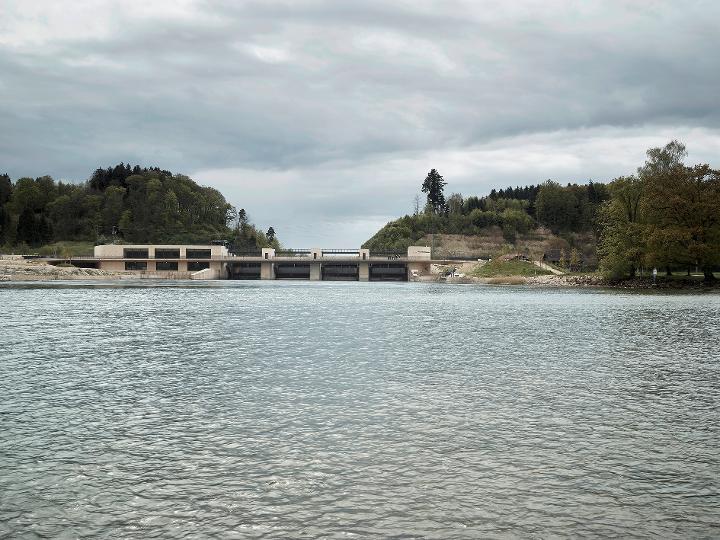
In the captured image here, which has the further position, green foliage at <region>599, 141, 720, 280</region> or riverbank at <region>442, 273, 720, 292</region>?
riverbank at <region>442, 273, 720, 292</region>

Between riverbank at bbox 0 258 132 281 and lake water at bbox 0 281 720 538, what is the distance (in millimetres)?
142669

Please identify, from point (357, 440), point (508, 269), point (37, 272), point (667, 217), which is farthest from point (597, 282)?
point (37, 272)

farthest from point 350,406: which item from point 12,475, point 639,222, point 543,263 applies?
point 543,263

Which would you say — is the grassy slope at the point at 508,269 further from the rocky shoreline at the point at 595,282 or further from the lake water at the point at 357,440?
the lake water at the point at 357,440

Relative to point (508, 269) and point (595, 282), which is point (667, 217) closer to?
point (595, 282)

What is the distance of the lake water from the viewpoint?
32.8ft

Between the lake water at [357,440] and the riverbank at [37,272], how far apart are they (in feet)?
468

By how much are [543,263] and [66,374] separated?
514ft

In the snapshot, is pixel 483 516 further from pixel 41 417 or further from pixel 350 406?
pixel 41 417

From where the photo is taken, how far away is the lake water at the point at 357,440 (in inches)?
393

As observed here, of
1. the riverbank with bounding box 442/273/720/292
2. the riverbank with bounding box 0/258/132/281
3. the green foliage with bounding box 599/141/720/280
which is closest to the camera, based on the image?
the green foliage with bounding box 599/141/720/280

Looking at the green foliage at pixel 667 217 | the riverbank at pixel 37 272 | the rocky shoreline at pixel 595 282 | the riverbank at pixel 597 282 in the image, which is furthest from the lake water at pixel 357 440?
the riverbank at pixel 37 272

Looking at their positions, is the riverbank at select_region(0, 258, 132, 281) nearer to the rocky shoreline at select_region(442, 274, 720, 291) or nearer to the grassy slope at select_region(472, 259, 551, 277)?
the rocky shoreline at select_region(442, 274, 720, 291)

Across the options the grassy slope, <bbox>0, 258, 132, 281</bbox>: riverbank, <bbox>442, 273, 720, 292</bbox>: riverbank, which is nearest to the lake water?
<bbox>442, 273, 720, 292</bbox>: riverbank
